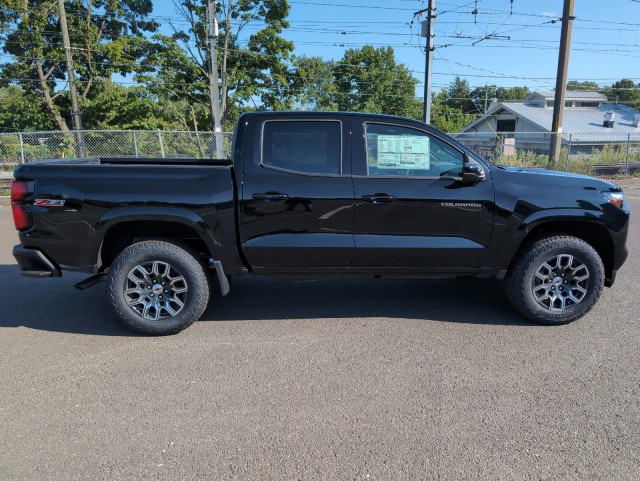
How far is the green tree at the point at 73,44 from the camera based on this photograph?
2753cm

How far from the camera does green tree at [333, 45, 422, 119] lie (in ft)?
185

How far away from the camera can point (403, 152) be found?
4141 mm

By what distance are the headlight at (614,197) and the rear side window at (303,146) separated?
242cm

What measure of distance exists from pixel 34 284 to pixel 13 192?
211cm

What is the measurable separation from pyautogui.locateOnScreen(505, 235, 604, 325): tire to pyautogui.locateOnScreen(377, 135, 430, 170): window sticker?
130 cm

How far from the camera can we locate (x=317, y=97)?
5600cm

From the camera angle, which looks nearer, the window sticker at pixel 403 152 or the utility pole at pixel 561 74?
the window sticker at pixel 403 152

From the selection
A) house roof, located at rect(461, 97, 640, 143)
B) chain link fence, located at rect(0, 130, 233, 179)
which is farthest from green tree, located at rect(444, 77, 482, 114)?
chain link fence, located at rect(0, 130, 233, 179)

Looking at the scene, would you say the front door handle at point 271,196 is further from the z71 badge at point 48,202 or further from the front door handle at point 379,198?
the z71 badge at point 48,202

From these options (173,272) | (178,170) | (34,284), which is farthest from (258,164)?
(34,284)

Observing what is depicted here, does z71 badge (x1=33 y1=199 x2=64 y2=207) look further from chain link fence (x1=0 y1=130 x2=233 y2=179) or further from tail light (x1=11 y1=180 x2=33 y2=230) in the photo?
chain link fence (x1=0 y1=130 x2=233 y2=179)

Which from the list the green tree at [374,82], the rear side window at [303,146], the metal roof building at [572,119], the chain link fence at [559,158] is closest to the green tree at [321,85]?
the green tree at [374,82]

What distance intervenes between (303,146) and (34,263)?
8.34 ft

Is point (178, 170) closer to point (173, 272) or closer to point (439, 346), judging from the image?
point (173, 272)
